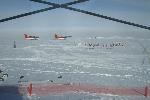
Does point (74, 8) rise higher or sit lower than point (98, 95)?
higher

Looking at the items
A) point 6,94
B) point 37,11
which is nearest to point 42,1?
point 37,11

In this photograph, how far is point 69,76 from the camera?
1455 inches

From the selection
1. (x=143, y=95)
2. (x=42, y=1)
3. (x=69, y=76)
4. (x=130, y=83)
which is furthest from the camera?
(x=69, y=76)

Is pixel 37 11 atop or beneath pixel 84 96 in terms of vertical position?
atop

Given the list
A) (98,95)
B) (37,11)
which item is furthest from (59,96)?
(37,11)

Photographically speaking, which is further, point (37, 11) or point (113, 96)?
point (113, 96)

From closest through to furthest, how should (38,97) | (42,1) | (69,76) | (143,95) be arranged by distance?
(42,1) → (38,97) → (143,95) → (69,76)

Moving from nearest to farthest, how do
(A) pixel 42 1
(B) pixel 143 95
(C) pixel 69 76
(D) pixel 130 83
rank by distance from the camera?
(A) pixel 42 1
(B) pixel 143 95
(D) pixel 130 83
(C) pixel 69 76

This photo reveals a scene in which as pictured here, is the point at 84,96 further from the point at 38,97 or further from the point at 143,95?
the point at 143,95

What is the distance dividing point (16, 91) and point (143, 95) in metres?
11.1

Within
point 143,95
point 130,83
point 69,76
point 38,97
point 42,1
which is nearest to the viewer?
point 42,1

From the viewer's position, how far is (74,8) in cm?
317

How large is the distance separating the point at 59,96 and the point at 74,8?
18643 millimetres

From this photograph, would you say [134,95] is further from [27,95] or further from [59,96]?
[27,95]
